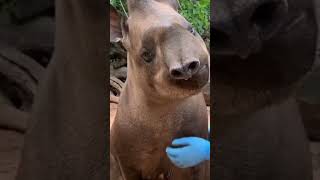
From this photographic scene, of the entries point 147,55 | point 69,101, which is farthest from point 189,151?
point 69,101

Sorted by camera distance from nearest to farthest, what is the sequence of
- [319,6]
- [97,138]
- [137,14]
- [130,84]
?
[319,6] < [97,138] < [137,14] < [130,84]

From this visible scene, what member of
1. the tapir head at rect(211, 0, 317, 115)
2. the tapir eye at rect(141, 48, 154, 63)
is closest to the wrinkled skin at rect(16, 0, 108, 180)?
the tapir head at rect(211, 0, 317, 115)

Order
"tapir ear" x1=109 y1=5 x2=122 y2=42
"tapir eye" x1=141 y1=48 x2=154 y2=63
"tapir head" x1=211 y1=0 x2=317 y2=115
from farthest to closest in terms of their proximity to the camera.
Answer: "tapir ear" x1=109 y1=5 x2=122 y2=42 → "tapir eye" x1=141 y1=48 x2=154 y2=63 → "tapir head" x1=211 y1=0 x2=317 y2=115

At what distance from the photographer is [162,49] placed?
4.66 ft

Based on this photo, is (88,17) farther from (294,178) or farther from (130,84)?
(130,84)

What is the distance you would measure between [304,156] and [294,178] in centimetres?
4

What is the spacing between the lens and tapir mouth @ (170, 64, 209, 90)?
4.44 feet

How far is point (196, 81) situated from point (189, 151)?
0.30 m

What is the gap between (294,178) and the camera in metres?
0.93

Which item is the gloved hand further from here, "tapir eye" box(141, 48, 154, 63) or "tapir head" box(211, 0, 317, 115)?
"tapir head" box(211, 0, 317, 115)

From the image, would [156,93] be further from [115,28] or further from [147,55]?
[115,28]

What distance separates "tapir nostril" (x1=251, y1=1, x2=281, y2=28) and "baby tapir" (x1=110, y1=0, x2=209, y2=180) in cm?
43

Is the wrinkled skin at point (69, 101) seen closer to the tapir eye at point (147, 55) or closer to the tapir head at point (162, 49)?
the tapir head at point (162, 49)

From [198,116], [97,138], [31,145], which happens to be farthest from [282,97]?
[198,116]
